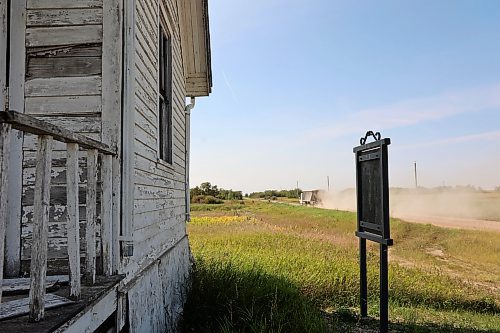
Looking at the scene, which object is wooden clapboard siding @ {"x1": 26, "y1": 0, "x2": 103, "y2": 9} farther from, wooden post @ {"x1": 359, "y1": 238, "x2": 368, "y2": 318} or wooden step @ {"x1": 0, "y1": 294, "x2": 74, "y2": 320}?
wooden post @ {"x1": 359, "y1": 238, "x2": 368, "y2": 318}

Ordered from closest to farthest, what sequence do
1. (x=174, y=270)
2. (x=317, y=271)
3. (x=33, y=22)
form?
(x=33, y=22)
(x=174, y=270)
(x=317, y=271)

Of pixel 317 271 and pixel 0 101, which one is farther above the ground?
pixel 0 101

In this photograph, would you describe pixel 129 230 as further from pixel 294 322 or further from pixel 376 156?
pixel 376 156

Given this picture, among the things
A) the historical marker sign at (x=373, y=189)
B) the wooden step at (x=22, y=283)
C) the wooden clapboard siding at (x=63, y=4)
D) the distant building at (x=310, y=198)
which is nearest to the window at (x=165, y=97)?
the wooden clapboard siding at (x=63, y=4)

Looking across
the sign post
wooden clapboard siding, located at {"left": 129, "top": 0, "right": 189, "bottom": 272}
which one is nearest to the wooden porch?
wooden clapboard siding, located at {"left": 129, "top": 0, "right": 189, "bottom": 272}

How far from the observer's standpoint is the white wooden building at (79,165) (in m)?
2.35

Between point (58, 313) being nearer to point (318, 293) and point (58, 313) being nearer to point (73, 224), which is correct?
point (73, 224)

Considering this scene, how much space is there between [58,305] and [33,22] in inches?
88.9

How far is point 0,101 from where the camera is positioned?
3.17 meters

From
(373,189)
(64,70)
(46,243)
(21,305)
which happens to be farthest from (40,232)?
(373,189)

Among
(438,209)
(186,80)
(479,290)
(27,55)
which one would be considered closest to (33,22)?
(27,55)

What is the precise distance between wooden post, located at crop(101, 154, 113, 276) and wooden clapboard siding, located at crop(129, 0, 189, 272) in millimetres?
592

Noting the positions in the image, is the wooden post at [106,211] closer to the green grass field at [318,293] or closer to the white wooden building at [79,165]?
the white wooden building at [79,165]

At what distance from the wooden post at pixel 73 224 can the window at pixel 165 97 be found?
341cm
